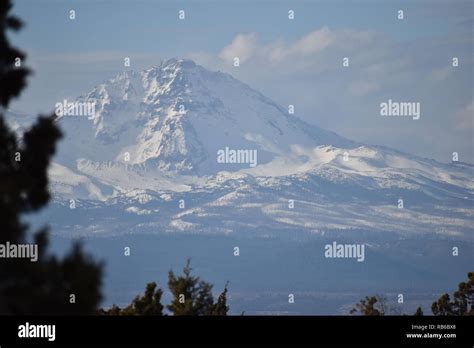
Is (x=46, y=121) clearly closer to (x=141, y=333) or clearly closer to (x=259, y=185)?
(x=141, y=333)

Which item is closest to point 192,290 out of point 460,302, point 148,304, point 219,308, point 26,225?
point 219,308

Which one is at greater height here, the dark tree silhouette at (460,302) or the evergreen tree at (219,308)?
the dark tree silhouette at (460,302)

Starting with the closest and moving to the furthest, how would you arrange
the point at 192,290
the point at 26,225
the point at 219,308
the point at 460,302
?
the point at 26,225
the point at 192,290
the point at 219,308
the point at 460,302

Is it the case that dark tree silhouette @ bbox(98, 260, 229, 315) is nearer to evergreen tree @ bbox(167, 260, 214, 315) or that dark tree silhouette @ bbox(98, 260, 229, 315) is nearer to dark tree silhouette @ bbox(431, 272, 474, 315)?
evergreen tree @ bbox(167, 260, 214, 315)

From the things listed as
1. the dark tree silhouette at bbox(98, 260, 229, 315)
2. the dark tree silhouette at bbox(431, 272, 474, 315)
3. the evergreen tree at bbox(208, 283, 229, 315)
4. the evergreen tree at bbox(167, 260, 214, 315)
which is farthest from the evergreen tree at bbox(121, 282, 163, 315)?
the dark tree silhouette at bbox(431, 272, 474, 315)

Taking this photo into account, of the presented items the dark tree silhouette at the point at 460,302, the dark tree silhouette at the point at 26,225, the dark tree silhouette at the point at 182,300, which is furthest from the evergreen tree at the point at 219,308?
the dark tree silhouette at the point at 26,225

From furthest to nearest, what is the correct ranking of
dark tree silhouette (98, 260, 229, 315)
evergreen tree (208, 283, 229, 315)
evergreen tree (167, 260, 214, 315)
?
1. evergreen tree (167, 260, 214, 315)
2. evergreen tree (208, 283, 229, 315)
3. dark tree silhouette (98, 260, 229, 315)

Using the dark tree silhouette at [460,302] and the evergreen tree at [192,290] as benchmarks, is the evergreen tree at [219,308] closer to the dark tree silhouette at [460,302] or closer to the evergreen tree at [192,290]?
the evergreen tree at [192,290]

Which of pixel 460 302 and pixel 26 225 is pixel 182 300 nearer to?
pixel 460 302
